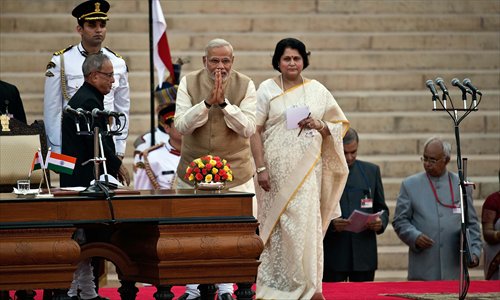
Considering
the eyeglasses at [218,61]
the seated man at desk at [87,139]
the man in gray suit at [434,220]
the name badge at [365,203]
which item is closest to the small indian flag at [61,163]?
the seated man at desk at [87,139]

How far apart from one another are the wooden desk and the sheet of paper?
5.19 ft

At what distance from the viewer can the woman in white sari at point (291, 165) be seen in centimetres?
1074

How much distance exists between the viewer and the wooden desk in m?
8.73

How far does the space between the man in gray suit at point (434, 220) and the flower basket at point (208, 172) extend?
322cm

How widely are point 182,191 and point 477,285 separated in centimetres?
345

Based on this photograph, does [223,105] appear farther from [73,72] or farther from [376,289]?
[376,289]

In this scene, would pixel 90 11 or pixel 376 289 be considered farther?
pixel 376 289

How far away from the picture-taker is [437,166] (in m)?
12.4

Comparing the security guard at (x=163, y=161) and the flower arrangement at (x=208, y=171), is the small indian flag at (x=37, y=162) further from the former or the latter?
the security guard at (x=163, y=161)

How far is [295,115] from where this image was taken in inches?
421

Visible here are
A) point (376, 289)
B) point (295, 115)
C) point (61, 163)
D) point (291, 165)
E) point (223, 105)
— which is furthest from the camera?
point (376, 289)

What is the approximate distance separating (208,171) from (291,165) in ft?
4.83

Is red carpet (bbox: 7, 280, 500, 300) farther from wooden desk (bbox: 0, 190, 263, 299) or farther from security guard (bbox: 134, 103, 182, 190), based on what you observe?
wooden desk (bbox: 0, 190, 263, 299)

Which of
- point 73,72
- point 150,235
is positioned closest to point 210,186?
point 150,235
